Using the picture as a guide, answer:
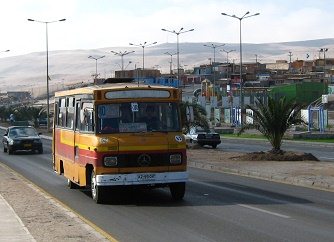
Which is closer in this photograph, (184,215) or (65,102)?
(184,215)

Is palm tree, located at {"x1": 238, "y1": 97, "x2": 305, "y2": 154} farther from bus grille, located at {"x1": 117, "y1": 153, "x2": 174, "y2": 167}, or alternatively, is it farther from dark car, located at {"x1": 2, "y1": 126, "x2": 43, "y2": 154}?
dark car, located at {"x1": 2, "y1": 126, "x2": 43, "y2": 154}

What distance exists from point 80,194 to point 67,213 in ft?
15.7

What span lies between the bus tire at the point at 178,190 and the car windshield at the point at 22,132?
26.6 meters

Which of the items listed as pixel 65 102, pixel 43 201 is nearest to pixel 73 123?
pixel 65 102

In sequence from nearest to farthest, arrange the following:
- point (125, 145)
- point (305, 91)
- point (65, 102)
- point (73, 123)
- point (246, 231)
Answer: point (246, 231), point (125, 145), point (73, 123), point (65, 102), point (305, 91)

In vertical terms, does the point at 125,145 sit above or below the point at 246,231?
above

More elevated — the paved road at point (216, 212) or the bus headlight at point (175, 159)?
the bus headlight at point (175, 159)

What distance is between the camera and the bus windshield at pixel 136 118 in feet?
49.9

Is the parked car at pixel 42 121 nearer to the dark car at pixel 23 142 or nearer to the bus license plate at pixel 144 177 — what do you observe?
the dark car at pixel 23 142

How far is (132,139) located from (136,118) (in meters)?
0.59

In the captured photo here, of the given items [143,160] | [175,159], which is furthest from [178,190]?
[143,160]

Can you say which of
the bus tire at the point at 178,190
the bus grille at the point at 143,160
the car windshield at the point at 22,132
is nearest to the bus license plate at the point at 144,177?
the bus grille at the point at 143,160

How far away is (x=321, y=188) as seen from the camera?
1845 centimetres

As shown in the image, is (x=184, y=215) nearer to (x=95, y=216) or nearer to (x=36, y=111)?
(x=95, y=216)
